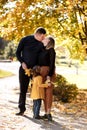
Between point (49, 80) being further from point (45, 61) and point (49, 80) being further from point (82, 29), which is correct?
point (82, 29)

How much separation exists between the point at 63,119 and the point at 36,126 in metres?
1.37

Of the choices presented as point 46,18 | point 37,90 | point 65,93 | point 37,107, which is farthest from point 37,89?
point 46,18

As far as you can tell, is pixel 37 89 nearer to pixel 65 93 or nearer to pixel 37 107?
pixel 37 107

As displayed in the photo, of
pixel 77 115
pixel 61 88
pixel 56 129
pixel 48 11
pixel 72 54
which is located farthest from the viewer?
pixel 72 54

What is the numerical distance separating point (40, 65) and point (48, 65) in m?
0.18

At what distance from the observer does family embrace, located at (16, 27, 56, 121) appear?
32.0 ft

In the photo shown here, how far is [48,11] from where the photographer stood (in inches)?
687

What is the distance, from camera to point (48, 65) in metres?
9.91

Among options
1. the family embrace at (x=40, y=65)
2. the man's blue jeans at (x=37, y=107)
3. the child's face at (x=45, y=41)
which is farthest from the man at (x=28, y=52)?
the man's blue jeans at (x=37, y=107)

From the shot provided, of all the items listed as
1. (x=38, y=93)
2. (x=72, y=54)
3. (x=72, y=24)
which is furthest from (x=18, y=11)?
(x=72, y=54)

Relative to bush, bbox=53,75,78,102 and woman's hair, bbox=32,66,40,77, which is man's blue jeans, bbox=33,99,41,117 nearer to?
woman's hair, bbox=32,66,40,77

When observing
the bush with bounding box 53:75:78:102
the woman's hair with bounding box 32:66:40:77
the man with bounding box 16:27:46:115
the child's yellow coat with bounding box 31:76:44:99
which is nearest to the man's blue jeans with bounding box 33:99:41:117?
the child's yellow coat with bounding box 31:76:44:99

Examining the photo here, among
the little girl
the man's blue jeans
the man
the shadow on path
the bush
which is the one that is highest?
the man

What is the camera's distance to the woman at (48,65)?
9719 millimetres
